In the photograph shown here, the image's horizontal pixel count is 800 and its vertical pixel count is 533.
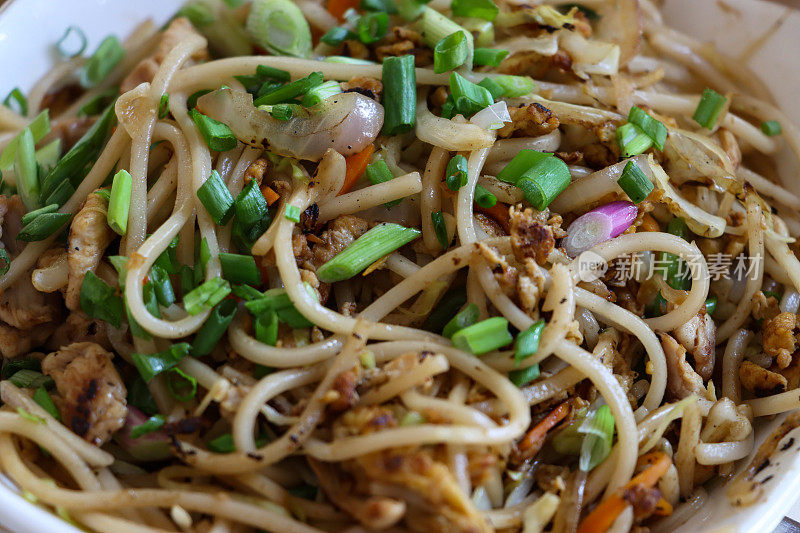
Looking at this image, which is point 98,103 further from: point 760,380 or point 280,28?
point 760,380

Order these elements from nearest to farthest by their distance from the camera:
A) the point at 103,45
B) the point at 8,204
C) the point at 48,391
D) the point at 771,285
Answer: the point at 48,391, the point at 8,204, the point at 771,285, the point at 103,45

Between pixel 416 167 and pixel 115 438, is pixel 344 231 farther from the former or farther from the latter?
pixel 115 438

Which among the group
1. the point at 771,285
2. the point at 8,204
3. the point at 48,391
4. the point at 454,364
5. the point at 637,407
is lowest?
the point at 771,285

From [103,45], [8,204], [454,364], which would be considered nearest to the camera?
[454,364]

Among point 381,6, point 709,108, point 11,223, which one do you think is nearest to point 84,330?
point 11,223

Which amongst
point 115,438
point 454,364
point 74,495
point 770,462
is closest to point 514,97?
point 454,364

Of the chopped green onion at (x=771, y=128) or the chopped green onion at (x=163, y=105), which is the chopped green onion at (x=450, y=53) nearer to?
the chopped green onion at (x=163, y=105)
